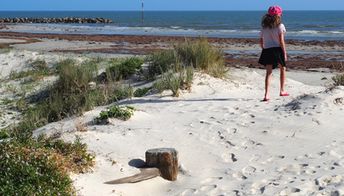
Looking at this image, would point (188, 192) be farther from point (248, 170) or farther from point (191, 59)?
point (191, 59)

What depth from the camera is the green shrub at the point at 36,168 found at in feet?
18.2

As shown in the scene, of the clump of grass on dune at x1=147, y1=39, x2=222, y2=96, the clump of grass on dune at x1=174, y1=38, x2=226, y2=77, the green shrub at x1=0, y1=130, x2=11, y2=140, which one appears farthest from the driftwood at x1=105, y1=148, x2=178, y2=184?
the clump of grass on dune at x1=174, y1=38, x2=226, y2=77

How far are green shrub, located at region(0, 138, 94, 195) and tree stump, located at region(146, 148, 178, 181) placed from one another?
77cm

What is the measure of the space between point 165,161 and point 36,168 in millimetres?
1617

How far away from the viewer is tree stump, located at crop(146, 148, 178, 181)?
6.72 meters

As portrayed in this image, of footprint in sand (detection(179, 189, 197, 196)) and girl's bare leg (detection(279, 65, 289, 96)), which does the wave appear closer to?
girl's bare leg (detection(279, 65, 289, 96))

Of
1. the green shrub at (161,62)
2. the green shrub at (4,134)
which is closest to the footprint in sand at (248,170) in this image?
the green shrub at (4,134)

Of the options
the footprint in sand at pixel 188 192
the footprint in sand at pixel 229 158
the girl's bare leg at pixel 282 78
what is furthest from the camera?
the girl's bare leg at pixel 282 78

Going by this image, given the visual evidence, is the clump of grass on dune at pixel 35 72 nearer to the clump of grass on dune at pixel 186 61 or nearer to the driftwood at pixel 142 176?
the clump of grass on dune at pixel 186 61

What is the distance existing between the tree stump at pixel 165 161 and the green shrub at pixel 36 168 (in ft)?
2.51

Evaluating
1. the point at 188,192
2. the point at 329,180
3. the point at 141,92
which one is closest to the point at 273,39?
the point at 141,92

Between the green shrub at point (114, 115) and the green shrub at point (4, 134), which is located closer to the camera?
the green shrub at point (114, 115)

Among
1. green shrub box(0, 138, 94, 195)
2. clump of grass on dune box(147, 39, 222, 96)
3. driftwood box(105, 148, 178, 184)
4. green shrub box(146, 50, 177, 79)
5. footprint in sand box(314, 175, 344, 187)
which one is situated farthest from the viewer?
green shrub box(146, 50, 177, 79)

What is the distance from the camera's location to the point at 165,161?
673 cm
